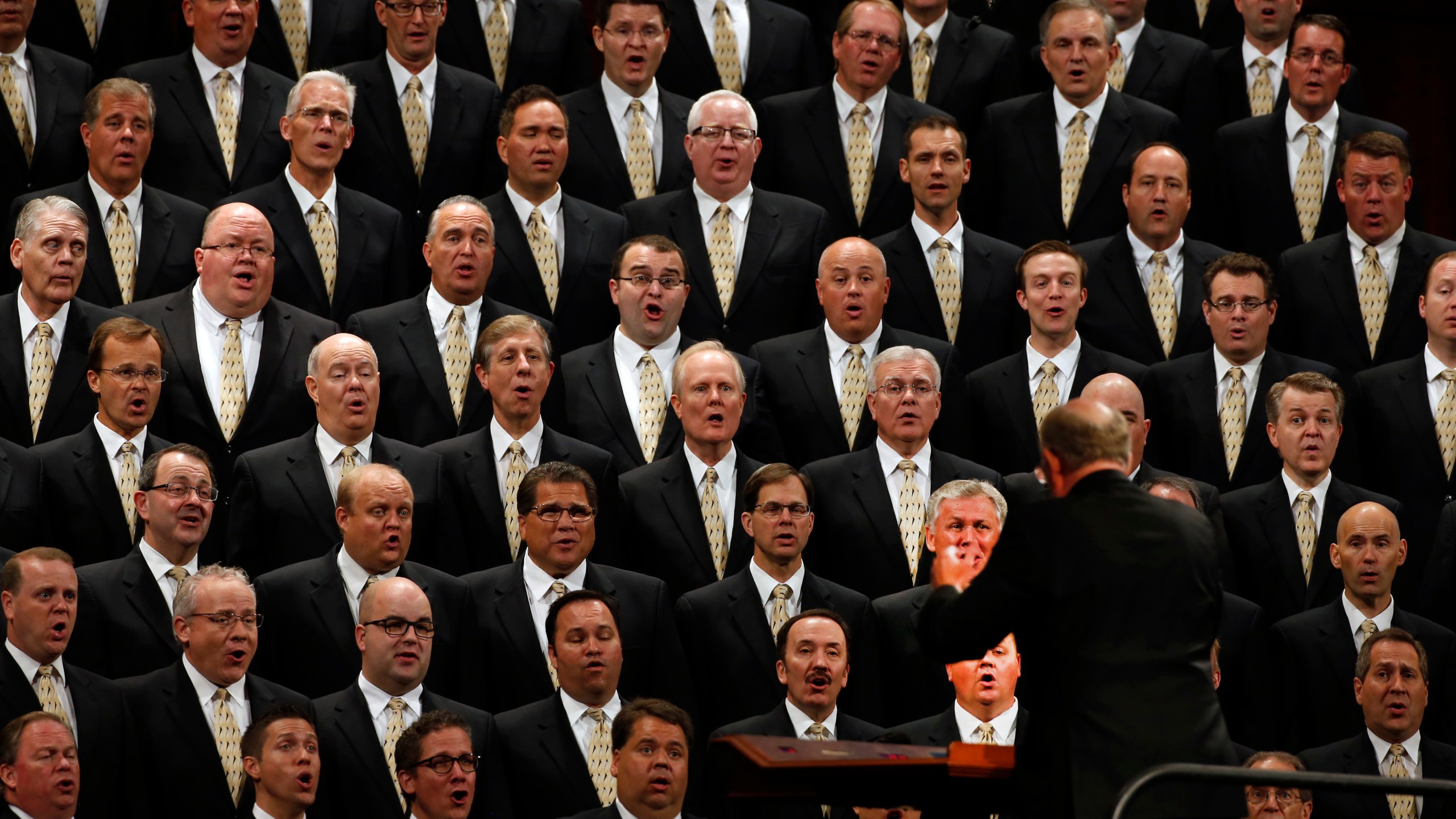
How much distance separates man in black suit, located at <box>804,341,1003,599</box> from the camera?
5617mm

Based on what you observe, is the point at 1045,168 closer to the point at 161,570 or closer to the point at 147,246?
the point at 147,246

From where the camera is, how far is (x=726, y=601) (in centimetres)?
538

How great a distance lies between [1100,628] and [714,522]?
8.87 feet

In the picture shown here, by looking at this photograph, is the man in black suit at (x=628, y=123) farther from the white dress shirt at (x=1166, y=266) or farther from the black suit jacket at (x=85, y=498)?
the black suit jacket at (x=85, y=498)

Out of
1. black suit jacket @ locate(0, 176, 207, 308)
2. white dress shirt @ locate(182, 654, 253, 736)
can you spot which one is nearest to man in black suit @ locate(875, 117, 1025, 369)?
black suit jacket @ locate(0, 176, 207, 308)

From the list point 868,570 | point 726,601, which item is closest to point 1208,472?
point 868,570

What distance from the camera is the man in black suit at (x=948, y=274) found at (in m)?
6.24

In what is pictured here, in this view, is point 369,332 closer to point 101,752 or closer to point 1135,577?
point 101,752

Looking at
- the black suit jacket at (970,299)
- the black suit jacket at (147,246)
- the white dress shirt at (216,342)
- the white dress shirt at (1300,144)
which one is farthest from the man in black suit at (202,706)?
the white dress shirt at (1300,144)

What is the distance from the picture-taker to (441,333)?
5.84m

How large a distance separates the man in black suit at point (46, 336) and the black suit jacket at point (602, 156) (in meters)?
1.64

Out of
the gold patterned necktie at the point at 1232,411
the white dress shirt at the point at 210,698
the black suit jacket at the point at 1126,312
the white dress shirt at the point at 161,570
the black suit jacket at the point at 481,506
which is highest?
the black suit jacket at the point at 1126,312

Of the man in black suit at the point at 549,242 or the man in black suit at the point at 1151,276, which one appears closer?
the man in black suit at the point at 549,242

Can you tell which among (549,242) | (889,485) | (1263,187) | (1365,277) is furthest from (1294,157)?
(549,242)
